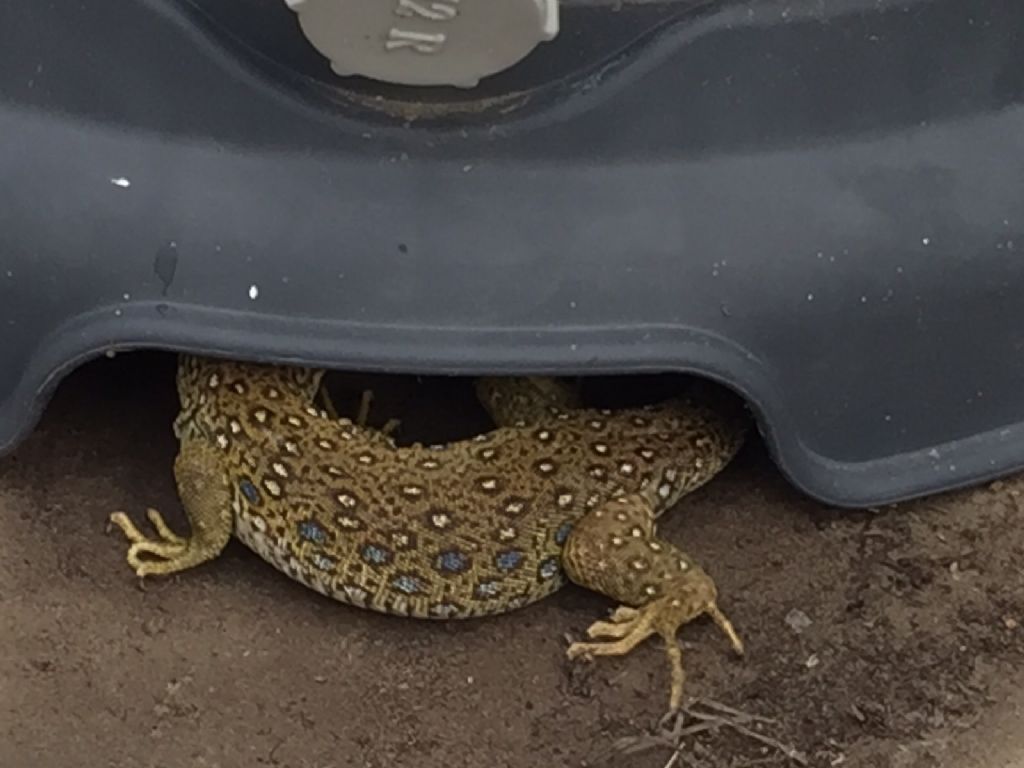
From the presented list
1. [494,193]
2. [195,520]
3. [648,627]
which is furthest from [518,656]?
[494,193]

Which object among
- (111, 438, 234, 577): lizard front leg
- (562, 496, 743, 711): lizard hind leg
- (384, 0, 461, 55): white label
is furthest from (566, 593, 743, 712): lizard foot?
(384, 0, 461, 55): white label

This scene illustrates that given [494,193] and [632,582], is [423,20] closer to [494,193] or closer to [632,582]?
[494,193]

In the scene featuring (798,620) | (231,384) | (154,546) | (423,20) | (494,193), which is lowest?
(798,620)

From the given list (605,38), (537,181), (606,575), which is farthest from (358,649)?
(605,38)

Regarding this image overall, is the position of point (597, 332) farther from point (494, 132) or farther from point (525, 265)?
point (494, 132)

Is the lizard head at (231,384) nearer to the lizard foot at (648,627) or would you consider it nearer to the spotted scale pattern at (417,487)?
the spotted scale pattern at (417,487)

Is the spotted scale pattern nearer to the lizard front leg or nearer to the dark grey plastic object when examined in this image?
the lizard front leg
